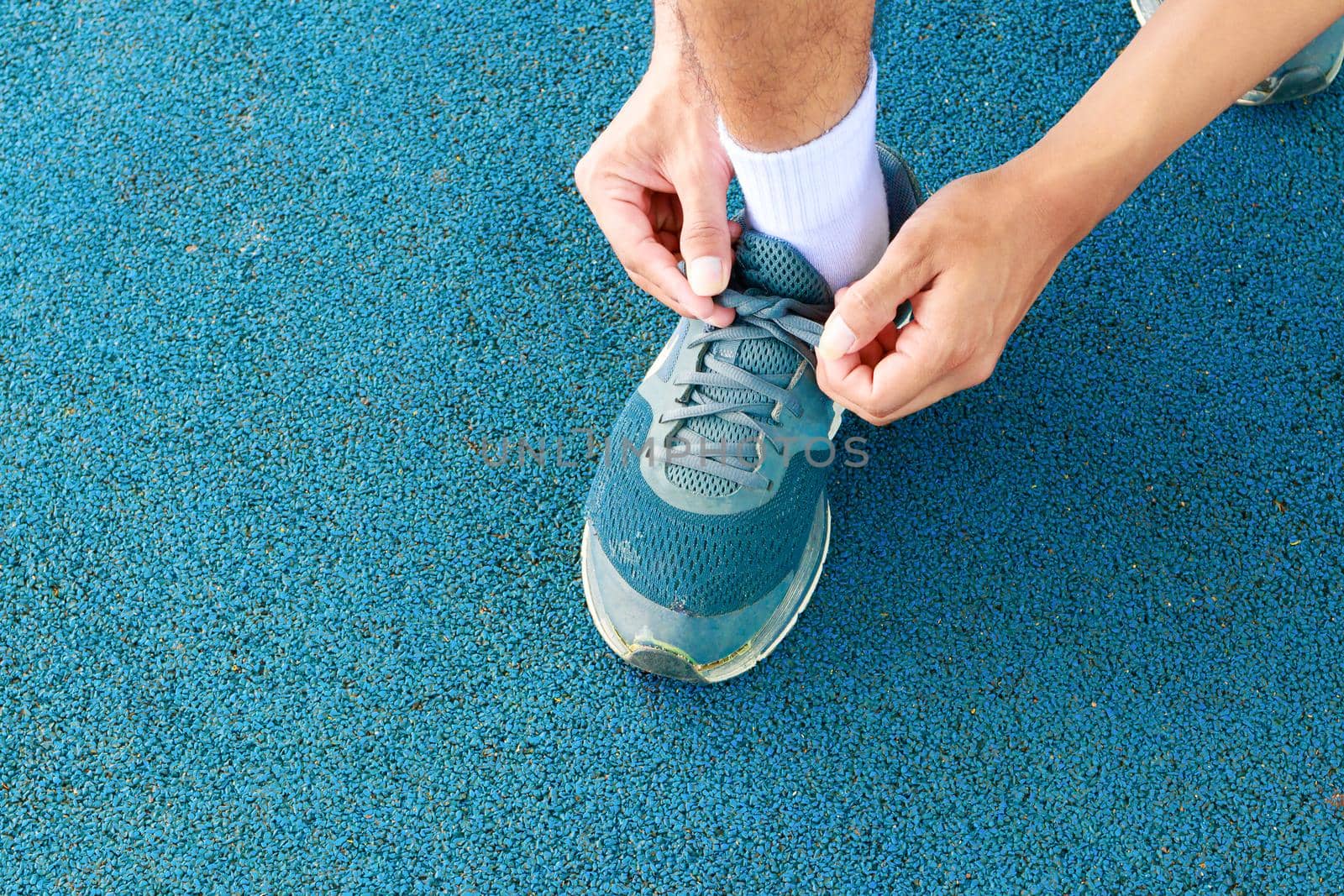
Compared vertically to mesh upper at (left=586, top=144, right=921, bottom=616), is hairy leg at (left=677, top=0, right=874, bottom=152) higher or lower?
higher

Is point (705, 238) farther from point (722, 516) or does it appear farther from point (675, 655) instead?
point (675, 655)

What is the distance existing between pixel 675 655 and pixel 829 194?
42 centimetres

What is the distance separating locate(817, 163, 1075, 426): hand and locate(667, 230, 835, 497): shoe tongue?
1.9 inches

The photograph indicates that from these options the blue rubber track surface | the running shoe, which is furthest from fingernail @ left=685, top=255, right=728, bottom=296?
the running shoe

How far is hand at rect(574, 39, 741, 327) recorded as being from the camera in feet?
2.67

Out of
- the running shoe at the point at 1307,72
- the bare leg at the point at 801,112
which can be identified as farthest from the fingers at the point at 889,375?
the running shoe at the point at 1307,72

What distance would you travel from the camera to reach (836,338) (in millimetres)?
771

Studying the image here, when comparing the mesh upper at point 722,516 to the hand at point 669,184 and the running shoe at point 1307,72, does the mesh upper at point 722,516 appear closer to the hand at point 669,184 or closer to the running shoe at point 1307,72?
the hand at point 669,184

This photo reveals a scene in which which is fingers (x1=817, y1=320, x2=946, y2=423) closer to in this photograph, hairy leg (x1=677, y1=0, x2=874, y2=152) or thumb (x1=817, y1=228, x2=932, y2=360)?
thumb (x1=817, y1=228, x2=932, y2=360)

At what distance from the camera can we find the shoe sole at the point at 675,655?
890mm

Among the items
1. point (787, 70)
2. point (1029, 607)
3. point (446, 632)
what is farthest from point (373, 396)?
point (1029, 607)

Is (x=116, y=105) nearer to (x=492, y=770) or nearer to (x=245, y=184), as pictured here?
(x=245, y=184)

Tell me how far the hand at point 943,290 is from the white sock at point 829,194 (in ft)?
0.16

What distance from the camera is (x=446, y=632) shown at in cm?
95
